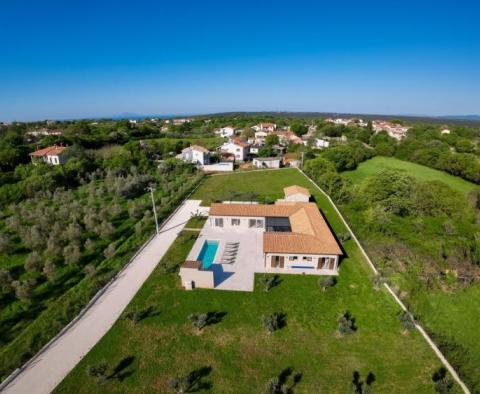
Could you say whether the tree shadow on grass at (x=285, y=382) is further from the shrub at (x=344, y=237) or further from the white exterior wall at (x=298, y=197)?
the white exterior wall at (x=298, y=197)

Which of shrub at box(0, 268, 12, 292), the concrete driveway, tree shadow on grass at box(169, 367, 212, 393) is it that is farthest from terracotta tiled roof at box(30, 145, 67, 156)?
tree shadow on grass at box(169, 367, 212, 393)

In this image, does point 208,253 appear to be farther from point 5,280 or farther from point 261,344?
point 5,280

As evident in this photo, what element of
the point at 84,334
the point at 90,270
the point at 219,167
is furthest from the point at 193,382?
the point at 219,167

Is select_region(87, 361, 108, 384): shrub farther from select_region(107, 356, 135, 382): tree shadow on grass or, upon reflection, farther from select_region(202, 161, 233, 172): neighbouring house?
select_region(202, 161, 233, 172): neighbouring house

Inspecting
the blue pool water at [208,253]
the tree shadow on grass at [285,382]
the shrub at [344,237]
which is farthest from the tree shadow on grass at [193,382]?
the shrub at [344,237]

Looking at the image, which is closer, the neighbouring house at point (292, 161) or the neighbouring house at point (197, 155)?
the neighbouring house at point (197, 155)
